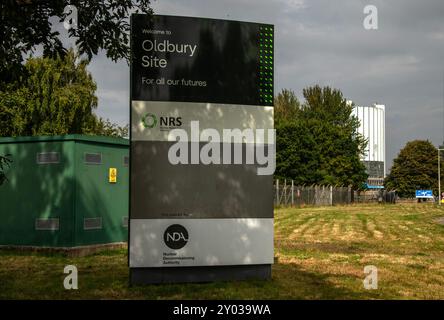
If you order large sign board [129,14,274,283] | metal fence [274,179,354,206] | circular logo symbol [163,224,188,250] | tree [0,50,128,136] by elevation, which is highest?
tree [0,50,128,136]

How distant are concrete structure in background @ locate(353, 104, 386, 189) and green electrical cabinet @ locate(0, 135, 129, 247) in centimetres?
10095

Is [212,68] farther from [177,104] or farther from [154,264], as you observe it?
[154,264]

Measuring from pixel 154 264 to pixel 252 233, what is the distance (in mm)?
1650

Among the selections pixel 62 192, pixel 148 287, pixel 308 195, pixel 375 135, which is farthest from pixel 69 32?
pixel 375 135

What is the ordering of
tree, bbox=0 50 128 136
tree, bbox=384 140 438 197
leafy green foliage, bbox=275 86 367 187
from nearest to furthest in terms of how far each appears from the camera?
tree, bbox=0 50 128 136
leafy green foliage, bbox=275 86 367 187
tree, bbox=384 140 438 197

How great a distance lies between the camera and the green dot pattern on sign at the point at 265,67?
9375 millimetres

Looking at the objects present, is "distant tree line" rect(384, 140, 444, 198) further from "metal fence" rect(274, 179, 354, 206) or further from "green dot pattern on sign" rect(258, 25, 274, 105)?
"green dot pattern on sign" rect(258, 25, 274, 105)

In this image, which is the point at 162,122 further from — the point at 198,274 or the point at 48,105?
the point at 48,105

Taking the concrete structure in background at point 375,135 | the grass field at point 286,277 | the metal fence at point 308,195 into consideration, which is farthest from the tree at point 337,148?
the grass field at point 286,277

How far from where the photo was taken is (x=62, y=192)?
13.6 m

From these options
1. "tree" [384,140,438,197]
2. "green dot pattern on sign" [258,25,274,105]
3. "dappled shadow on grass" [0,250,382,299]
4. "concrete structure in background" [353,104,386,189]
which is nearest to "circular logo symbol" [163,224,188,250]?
"dappled shadow on grass" [0,250,382,299]

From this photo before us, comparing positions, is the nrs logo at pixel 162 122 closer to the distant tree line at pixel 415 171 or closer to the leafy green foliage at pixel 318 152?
the leafy green foliage at pixel 318 152

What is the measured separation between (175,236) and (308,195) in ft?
143

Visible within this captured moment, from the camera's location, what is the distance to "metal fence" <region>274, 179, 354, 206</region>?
151 ft
